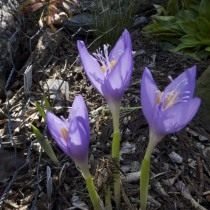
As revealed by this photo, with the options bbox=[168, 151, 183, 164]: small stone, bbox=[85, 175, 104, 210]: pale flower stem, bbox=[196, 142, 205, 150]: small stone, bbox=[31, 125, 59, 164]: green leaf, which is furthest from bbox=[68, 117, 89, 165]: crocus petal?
bbox=[196, 142, 205, 150]: small stone

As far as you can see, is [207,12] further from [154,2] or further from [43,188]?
[43,188]

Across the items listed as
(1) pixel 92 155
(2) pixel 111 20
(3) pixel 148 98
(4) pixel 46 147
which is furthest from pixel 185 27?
(3) pixel 148 98

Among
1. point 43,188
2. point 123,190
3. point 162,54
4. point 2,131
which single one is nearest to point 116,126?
point 123,190

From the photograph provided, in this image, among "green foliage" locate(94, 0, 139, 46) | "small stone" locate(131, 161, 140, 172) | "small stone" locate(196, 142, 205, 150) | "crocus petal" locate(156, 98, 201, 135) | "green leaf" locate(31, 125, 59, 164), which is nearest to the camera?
"crocus petal" locate(156, 98, 201, 135)

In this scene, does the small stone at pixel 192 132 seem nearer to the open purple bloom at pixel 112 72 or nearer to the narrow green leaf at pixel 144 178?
the narrow green leaf at pixel 144 178

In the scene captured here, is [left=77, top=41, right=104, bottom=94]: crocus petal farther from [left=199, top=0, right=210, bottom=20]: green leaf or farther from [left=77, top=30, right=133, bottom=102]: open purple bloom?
[left=199, top=0, right=210, bottom=20]: green leaf

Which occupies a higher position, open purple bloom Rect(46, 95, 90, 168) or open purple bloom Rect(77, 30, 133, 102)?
open purple bloom Rect(77, 30, 133, 102)

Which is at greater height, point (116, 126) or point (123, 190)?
point (116, 126)
